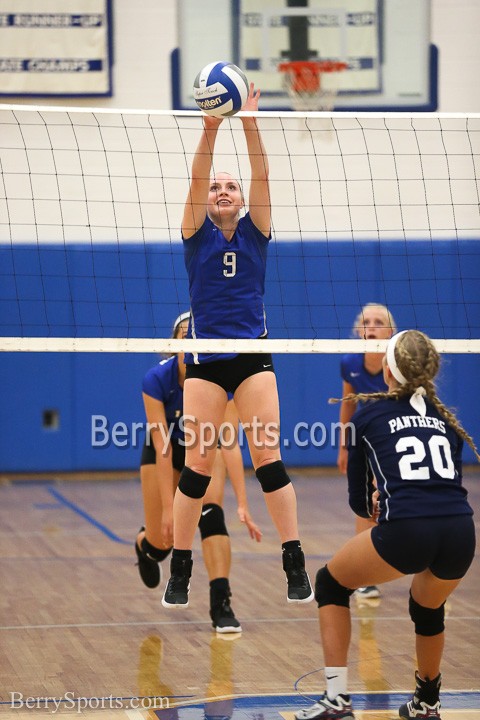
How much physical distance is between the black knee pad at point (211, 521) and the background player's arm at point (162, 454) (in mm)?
220

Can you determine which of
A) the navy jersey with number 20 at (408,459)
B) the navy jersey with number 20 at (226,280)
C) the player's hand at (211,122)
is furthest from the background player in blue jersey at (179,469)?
the navy jersey with number 20 at (408,459)

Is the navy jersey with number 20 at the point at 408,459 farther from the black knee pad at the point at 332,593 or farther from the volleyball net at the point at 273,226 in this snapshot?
the volleyball net at the point at 273,226

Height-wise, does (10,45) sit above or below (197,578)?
above

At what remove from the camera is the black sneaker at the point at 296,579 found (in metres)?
5.00

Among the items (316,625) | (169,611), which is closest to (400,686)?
→ (316,625)

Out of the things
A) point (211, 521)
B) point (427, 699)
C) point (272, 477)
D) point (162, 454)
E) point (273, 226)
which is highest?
point (273, 226)

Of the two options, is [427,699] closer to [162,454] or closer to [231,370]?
[231,370]

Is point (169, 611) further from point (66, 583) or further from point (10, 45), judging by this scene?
point (10, 45)

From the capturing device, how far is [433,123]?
1234 cm

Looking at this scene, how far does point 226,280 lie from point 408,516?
1.59 m

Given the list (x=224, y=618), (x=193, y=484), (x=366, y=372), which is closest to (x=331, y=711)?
(x=193, y=484)

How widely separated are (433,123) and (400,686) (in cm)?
845

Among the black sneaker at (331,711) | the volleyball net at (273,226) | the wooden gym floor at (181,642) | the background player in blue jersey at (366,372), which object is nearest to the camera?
the black sneaker at (331,711)

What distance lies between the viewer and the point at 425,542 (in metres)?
4.17
